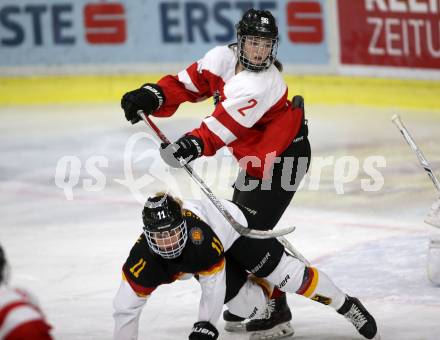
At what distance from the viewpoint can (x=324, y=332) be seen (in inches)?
176

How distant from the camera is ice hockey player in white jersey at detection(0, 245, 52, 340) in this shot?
2723 millimetres

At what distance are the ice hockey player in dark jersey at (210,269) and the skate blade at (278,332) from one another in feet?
0.48

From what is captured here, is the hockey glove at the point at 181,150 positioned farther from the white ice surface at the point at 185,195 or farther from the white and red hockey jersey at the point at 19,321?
the white and red hockey jersey at the point at 19,321

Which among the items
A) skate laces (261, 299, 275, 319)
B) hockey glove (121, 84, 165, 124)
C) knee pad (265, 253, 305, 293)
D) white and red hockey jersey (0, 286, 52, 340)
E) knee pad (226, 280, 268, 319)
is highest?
hockey glove (121, 84, 165, 124)

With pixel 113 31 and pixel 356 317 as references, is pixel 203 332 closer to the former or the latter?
pixel 356 317

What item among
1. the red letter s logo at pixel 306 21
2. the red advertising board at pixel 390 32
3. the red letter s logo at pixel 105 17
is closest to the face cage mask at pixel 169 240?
the red advertising board at pixel 390 32

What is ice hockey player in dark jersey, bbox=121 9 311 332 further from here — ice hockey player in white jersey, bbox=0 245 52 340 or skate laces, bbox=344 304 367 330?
ice hockey player in white jersey, bbox=0 245 52 340

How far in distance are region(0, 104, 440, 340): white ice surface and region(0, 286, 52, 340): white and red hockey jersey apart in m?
1.75

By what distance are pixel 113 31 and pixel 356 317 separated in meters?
5.25

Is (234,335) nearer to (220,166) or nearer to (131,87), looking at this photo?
(220,166)

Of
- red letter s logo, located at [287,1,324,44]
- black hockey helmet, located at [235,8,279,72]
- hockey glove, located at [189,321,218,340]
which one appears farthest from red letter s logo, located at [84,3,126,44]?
hockey glove, located at [189,321,218,340]

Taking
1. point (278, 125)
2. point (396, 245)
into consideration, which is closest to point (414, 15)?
point (396, 245)

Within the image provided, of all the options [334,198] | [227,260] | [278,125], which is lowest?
[334,198]

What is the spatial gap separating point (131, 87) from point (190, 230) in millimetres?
5276
